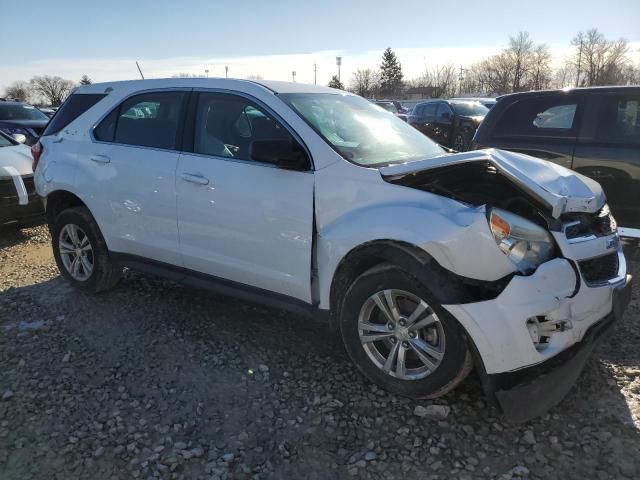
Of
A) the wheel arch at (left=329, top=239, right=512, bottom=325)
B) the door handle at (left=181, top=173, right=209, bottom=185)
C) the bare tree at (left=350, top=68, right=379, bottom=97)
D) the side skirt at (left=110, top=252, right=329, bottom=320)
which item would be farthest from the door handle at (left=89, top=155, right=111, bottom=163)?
the bare tree at (left=350, top=68, right=379, bottom=97)

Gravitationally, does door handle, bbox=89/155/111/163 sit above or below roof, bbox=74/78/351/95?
below

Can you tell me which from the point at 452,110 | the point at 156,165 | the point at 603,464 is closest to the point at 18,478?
the point at 156,165

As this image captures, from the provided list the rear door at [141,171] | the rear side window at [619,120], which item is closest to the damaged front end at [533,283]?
the rear door at [141,171]

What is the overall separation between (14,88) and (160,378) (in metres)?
91.9

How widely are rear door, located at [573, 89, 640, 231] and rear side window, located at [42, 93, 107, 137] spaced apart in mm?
4603

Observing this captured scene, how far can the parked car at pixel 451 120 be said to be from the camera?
13.8m

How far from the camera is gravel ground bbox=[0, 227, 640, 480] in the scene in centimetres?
254

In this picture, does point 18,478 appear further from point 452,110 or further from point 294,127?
point 452,110

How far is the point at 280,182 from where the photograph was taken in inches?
130

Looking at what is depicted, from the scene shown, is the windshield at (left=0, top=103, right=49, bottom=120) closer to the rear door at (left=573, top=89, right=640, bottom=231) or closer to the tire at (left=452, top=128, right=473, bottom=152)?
the tire at (left=452, top=128, right=473, bottom=152)

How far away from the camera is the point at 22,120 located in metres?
13.3

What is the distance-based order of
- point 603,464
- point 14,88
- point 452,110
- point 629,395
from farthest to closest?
point 14,88 → point 452,110 → point 629,395 → point 603,464

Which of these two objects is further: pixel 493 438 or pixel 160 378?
pixel 160 378

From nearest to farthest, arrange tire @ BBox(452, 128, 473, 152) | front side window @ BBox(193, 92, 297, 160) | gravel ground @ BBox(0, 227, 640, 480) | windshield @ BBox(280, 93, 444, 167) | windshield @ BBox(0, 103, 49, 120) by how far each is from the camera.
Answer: gravel ground @ BBox(0, 227, 640, 480)
windshield @ BBox(280, 93, 444, 167)
front side window @ BBox(193, 92, 297, 160)
windshield @ BBox(0, 103, 49, 120)
tire @ BBox(452, 128, 473, 152)
